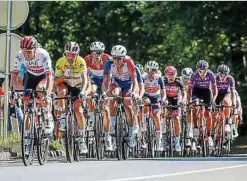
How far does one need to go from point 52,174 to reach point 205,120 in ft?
30.3

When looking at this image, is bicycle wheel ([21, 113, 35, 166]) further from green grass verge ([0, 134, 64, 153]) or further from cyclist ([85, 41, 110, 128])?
cyclist ([85, 41, 110, 128])

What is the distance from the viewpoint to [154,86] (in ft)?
59.6

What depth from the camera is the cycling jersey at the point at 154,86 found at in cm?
1816

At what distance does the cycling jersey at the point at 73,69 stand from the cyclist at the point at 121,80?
25.7 inches

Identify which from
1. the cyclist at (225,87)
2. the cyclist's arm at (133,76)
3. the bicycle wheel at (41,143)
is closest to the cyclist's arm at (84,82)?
the cyclist's arm at (133,76)

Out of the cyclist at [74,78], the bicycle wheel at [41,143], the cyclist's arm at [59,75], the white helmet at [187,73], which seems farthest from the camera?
the white helmet at [187,73]

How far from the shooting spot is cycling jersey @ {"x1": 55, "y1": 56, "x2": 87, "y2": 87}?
45.7 ft

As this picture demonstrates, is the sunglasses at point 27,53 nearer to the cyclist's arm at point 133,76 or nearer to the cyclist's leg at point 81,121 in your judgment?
the cyclist's leg at point 81,121

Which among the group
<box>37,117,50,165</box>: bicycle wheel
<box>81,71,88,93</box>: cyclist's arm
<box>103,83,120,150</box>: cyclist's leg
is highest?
<box>81,71,88,93</box>: cyclist's arm

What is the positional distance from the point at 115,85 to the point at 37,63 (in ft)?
7.82

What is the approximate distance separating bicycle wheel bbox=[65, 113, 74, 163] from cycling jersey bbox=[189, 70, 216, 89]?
5943 millimetres

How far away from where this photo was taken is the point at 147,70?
60.5ft

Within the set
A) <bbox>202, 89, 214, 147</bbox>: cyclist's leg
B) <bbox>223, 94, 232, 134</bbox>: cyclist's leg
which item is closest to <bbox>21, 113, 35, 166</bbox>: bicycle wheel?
<bbox>202, 89, 214, 147</bbox>: cyclist's leg

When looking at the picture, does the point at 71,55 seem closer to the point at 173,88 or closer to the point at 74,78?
the point at 74,78
